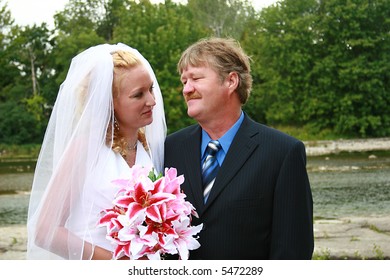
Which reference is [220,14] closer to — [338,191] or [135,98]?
[338,191]

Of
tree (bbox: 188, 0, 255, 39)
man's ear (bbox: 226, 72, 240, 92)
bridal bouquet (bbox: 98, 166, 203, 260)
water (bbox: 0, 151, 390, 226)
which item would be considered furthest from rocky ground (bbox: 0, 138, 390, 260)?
tree (bbox: 188, 0, 255, 39)

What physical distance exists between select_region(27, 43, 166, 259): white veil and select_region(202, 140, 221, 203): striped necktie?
1.50 ft

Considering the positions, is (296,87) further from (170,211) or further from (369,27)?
(170,211)

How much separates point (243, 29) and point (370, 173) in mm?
32874

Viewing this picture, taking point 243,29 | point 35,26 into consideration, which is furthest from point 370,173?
point 35,26

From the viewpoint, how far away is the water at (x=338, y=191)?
12672mm

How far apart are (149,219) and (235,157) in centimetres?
68

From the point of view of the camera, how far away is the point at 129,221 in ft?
10.2

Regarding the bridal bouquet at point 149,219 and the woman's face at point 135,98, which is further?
the woman's face at point 135,98

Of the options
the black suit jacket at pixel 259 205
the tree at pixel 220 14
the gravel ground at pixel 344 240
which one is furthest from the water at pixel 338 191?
the tree at pixel 220 14

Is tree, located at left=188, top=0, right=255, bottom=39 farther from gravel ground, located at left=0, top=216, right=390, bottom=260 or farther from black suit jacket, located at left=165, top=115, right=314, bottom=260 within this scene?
black suit jacket, located at left=165, top=115, right=314, bottom=260

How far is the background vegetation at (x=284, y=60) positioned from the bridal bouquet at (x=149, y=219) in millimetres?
38454

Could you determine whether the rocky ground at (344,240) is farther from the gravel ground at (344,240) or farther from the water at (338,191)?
the water at (338,191)

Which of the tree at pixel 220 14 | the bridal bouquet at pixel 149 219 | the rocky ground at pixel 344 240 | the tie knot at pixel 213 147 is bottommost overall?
the rocky ground at pixel 344 240
